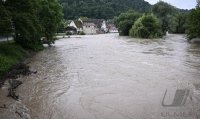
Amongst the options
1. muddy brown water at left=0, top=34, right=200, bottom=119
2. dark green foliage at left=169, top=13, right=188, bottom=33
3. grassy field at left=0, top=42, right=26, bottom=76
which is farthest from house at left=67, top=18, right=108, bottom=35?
muddy brown water at left=0, top=34, right=200, bottom=119

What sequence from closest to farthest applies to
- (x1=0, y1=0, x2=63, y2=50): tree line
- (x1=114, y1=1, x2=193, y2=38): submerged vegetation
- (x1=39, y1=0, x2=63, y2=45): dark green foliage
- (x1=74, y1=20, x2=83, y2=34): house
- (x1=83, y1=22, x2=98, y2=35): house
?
1. (x1=0, y1=0, x2=63, y2=50): tree line
2. (x1=39, y1=0, x2=63, y2=45): dark green foliage
3. (x1=114, y1=1, x2=193, y2=38): submerged vegetation
4. (x1=74, y1=20, x2=83, y2=34): house
5. (x1=83, y1=22, x2=98, y2=35): house

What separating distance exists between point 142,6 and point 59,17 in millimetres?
135010

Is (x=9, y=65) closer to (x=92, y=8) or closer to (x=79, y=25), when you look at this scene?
(x=79, y=25)

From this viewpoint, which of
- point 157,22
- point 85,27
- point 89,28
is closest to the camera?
point 157,22

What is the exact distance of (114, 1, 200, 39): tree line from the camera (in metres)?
53.1

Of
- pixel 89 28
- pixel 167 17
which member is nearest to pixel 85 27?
pixel 89 28

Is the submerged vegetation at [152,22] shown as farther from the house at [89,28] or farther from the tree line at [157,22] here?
the house at [89,28]

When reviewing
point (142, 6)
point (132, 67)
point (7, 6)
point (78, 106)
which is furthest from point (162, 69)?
point (142, 6)

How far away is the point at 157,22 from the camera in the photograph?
210ft


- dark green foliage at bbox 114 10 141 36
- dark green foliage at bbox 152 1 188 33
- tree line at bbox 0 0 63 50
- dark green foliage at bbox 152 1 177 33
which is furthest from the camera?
dark green foliage at bbox 152 1 177 33

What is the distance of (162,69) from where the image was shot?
21.0 m

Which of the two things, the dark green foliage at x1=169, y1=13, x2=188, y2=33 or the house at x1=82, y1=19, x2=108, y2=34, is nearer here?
the dark green foliage at x1=169, y1=13, x2=188, y2=33

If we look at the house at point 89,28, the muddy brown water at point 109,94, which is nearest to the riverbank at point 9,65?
the muddy brown water at point 109,94

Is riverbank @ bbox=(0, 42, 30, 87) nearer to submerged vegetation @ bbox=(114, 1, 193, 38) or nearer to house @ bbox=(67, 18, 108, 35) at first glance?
submerged vegetation @ bbox=(114, 1, 193, 38)
